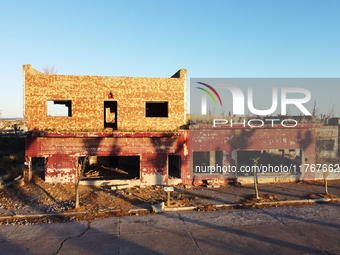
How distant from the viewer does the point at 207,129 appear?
16.8 meters

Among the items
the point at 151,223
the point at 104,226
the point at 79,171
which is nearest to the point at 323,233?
the point at 151,223

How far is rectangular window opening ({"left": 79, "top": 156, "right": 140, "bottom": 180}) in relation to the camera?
58.5ft

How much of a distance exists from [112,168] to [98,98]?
7.92 meters

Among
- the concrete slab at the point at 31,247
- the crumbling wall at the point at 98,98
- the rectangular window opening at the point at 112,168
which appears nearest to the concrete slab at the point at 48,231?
the concrete slab at the point at 31,247

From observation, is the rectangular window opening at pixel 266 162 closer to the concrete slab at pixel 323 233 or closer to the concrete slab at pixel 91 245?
the concrete slab at pixel 323 233

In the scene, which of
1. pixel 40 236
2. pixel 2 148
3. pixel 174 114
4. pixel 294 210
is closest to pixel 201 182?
pixel 174 114

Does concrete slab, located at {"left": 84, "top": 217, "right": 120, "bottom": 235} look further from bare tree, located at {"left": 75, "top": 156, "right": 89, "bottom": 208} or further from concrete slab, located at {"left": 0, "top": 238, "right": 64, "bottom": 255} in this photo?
bare tree, located at {"left": 75, "top": 156, "right": 89, "bottom": 208}

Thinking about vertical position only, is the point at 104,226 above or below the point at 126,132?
below

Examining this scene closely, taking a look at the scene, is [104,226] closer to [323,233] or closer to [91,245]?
[91,245]

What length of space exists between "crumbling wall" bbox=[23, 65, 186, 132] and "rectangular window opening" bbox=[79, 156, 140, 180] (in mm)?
3621

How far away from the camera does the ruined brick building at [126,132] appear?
50.0 ft

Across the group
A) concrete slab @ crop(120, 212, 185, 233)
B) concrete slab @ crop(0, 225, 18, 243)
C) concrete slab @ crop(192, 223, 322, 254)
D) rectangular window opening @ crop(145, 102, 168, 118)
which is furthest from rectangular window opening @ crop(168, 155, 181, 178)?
concrete slab @ crop(0, 225, 18, 243)

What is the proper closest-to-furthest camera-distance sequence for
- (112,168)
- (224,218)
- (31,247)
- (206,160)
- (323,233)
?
1. (31,247)
2. (323,233)
3. (224,218)
4. (112,168)
5. (206,160)

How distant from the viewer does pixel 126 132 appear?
15.5 meters
